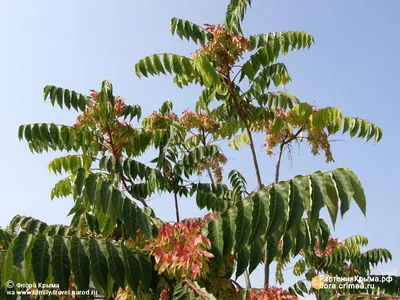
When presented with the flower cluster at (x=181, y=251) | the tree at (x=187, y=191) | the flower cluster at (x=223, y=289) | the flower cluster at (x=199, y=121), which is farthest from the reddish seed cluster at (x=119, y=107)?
the flower cluster at (x=223, y=289)

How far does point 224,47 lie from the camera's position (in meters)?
5.20

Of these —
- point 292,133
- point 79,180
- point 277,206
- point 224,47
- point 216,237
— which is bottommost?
point 216,237

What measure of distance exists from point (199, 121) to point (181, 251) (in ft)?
15.1

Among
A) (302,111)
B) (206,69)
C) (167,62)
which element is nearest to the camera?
(206,69)

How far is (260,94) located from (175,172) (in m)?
1.57

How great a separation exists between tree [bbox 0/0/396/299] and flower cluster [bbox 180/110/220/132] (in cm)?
2

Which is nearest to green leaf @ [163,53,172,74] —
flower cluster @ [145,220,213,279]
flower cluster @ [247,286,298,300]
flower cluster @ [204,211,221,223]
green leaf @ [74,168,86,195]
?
green leaf @ [74,168,86,195]

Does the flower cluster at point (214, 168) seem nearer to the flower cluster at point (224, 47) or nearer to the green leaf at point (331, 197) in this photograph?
the flower cluster at point (224, 47)

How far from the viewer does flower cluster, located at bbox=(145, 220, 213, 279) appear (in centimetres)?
262

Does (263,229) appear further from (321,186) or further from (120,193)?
(120,193)

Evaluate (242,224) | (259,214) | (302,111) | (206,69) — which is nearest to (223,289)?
(242,224)

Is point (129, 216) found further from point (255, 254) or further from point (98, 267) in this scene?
point (255, 254)

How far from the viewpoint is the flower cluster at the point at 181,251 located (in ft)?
8.60

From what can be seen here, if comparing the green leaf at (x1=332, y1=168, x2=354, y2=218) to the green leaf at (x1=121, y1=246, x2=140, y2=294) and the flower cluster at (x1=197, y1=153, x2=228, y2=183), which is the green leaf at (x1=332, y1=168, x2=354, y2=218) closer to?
the green leaf at (x1=121, y1=246, x2=140, y2=294)
